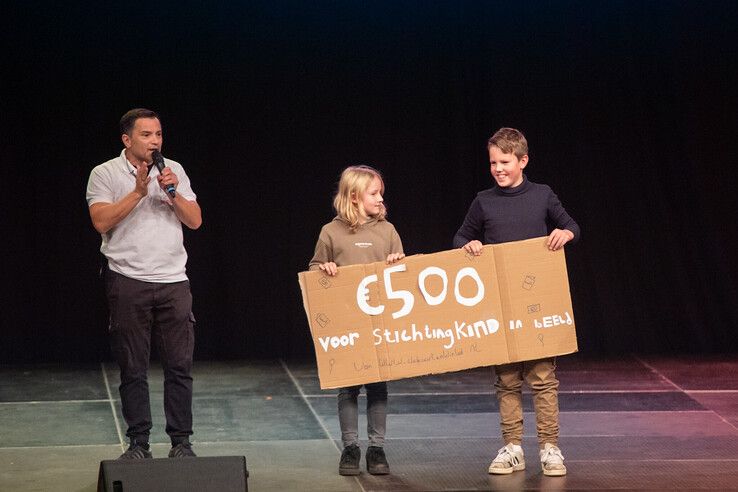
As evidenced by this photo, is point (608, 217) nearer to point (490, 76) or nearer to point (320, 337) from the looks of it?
point (490, 76)

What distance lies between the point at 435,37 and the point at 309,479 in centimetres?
423

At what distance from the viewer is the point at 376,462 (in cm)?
534

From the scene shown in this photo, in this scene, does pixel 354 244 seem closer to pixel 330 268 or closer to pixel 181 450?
pixel 330 268

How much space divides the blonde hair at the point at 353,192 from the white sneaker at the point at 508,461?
44.0 inches

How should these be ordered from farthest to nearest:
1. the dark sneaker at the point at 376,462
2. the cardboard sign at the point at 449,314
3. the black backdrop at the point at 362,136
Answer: the black backdrop at the point at 362,136 < the dark sneaker at the point at 376,462 < the cardboard sign at the point at 449,314

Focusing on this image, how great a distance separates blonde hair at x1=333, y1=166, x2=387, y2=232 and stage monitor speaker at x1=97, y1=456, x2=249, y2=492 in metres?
1.29

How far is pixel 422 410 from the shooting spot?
6.93 metres

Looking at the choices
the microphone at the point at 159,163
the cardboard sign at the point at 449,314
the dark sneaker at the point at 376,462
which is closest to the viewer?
the microphone at the point at 159,163

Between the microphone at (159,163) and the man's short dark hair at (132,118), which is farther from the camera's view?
the man's short dark hair at (132,118)

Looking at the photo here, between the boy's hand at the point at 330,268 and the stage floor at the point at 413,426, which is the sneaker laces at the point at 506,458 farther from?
the boy's hand at the point at 330,268

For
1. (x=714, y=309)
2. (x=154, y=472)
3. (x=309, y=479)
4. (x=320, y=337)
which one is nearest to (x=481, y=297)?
(x=320, y=337)

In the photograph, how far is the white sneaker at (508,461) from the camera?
5309 millimetres

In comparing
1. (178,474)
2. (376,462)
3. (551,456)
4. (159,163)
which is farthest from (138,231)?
(551,456)

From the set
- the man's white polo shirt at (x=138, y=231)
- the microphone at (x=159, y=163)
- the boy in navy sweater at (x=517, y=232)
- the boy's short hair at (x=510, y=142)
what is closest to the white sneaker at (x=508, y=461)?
the boy in navy sweater at (x=517, y=232)
